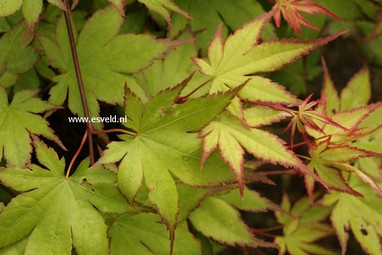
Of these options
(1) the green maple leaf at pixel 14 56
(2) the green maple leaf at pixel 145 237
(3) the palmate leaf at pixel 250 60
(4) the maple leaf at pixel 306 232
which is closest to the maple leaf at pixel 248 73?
(3) the palmate leaf at pixel 250 60

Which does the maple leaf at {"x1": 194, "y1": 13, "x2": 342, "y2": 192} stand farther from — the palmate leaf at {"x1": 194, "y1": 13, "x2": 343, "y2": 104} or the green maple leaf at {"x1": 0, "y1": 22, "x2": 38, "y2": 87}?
the green maple leaf at {"x1": 0, "y1": 22, "x2": 38, "y2": 87}

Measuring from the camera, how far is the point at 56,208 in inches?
34.6

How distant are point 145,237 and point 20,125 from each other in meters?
0.34

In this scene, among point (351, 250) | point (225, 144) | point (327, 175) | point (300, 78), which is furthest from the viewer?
point (351, 250)

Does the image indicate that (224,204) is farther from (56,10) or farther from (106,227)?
(56,10)

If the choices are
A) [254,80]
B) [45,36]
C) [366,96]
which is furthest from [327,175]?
[45,36]

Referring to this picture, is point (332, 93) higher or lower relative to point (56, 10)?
lower

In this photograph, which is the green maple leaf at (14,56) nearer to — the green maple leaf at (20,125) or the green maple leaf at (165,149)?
the green maple leaf at (20,125)

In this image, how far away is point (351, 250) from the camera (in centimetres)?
199

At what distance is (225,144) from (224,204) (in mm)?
305

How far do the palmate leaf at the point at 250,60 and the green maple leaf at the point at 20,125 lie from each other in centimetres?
34

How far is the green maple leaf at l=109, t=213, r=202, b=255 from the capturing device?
0.97m

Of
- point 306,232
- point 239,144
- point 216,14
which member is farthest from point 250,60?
point 306,232

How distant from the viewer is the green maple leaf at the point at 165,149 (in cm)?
85
